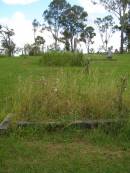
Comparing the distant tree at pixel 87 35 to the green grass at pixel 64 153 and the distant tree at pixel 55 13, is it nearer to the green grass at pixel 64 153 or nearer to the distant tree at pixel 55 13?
the distant tree at pixel 55 13

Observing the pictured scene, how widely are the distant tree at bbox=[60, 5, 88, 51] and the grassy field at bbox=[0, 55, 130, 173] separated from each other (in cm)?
5638

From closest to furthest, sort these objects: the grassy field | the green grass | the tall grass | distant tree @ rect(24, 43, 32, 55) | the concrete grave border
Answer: the green grass
the grassy field
the concrete grave border
the tall grass
distant tree @ rect(24, 43, 32, 55)

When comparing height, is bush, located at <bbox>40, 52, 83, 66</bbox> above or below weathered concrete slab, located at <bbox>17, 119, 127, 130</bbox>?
above

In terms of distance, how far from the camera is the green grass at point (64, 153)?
5.50 m

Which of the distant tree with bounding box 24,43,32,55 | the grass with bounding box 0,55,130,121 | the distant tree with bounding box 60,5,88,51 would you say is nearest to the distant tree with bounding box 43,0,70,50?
the distant tree with bounding box 60,5,88,51

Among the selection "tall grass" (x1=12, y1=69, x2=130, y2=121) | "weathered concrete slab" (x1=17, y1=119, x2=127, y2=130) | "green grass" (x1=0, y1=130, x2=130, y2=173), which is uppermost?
"tall grass" (x1=12, y1=69, x2=130, y2=121)

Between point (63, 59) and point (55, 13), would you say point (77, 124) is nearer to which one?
point (63, 59)

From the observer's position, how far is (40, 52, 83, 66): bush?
1931 centimetres

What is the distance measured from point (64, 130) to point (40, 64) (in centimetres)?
1361

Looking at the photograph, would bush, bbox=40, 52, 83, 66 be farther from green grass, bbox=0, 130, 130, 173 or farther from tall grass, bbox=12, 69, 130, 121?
green grass, bbox=0, 130, 130, 173

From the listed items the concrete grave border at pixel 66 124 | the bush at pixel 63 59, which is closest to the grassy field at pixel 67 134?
the concrete grave border at pixel 66 124

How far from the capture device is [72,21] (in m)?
65.7

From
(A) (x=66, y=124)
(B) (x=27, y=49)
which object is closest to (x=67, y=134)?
(A) (x=66, y=124)

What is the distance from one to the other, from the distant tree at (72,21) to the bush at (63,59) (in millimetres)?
44448
